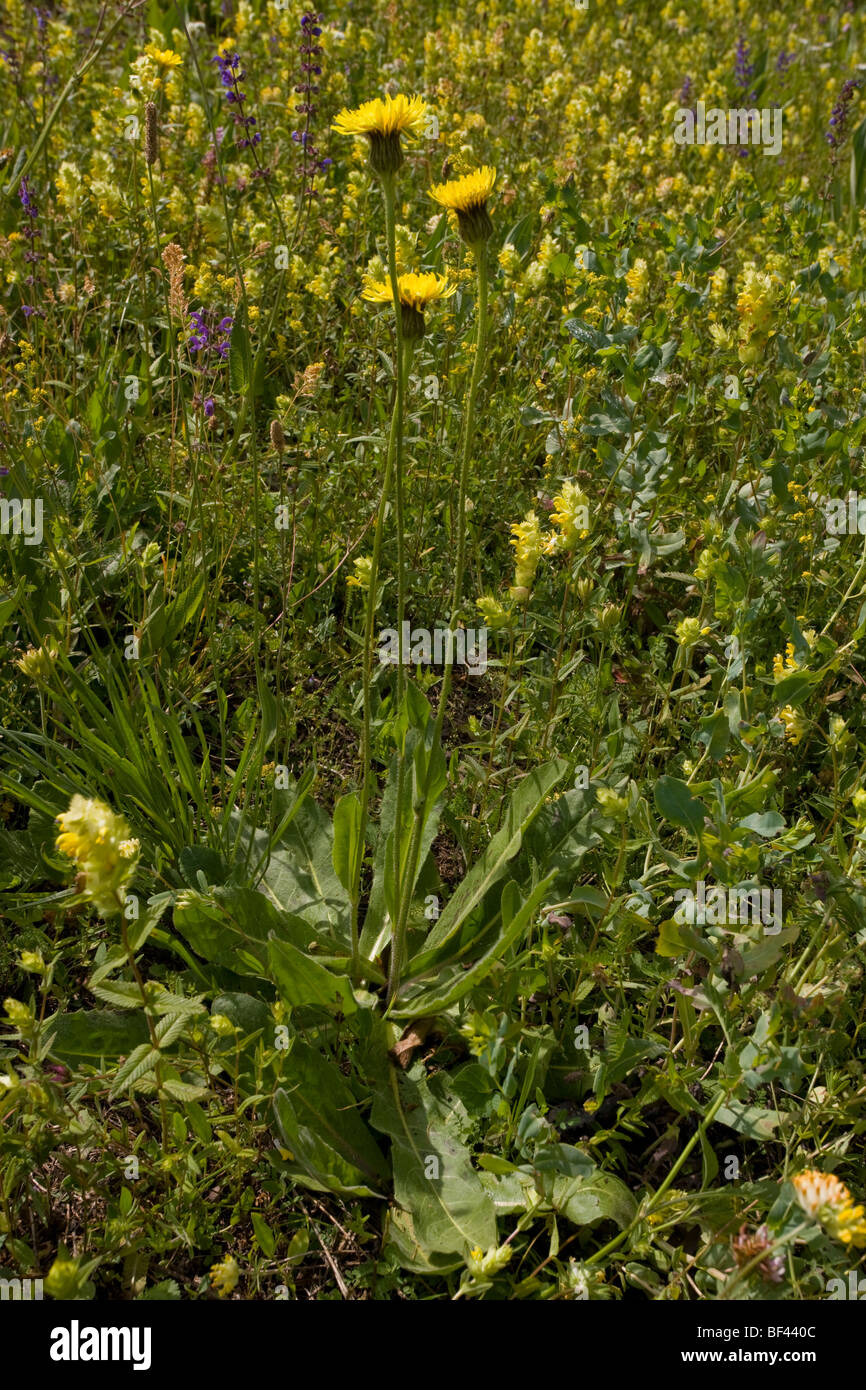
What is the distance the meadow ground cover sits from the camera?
1.49 meters

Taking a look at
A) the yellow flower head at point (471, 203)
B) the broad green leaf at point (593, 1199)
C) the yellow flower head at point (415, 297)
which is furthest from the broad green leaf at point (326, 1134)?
the yellow flower head at point (471, 203)

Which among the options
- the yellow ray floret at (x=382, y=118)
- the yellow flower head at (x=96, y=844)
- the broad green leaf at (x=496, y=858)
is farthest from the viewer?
the broad green leaf at (x=496, y=858)

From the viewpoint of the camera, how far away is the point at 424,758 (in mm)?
1521

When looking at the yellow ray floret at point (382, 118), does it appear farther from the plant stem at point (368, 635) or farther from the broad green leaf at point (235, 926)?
the broad green leaf at point (235, 926)

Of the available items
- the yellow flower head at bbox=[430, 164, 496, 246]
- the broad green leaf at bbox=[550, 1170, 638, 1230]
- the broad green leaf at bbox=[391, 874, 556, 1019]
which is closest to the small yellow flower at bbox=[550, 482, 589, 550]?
the yellow flower head at bbox=[430, 164, 496, 246]

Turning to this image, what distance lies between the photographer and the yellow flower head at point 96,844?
45.6 inches

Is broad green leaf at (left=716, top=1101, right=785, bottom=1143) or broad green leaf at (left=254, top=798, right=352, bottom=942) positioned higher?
broad green leaf at (left=254, top=798, right=352, bottom=942)

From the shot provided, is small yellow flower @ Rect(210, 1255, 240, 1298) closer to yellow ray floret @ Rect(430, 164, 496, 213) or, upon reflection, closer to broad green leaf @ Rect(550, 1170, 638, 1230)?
broad green leaf @ Rect(550, 1170, 638, 1230)

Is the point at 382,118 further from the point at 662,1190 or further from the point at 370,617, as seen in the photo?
the point at 662,1190

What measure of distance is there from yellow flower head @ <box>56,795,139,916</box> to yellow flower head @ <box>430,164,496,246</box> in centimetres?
88

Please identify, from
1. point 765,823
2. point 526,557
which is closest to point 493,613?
point 526,557

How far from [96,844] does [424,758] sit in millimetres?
510

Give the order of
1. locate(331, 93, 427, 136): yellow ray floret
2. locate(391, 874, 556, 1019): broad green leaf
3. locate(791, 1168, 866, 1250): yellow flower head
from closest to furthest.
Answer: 1. locate(791, 1168, 866, 1250): yellow flower head
2. locate(331, 93, 427, 136): yellow ray floret
3. locate(391, 874, 556, 1019): broad green leaf
